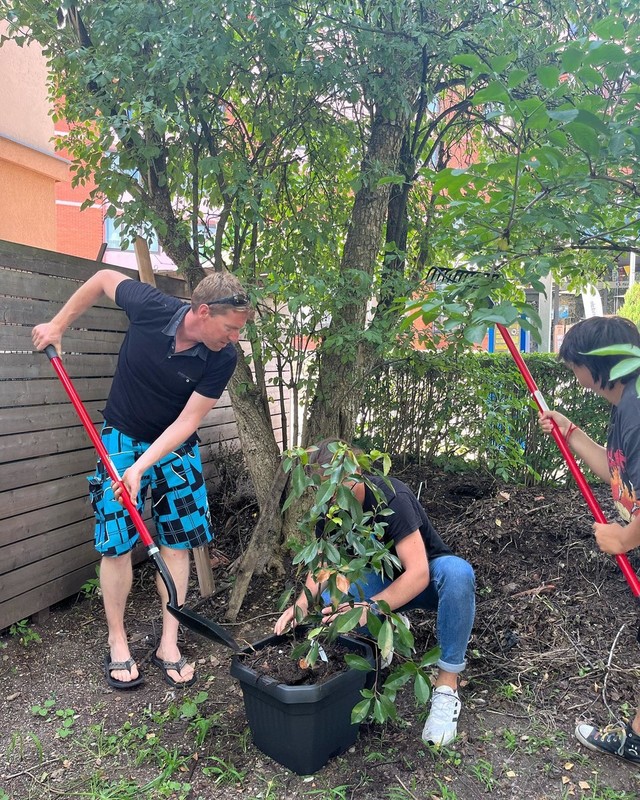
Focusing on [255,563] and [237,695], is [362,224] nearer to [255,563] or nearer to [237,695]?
[255,563]

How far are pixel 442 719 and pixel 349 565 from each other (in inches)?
28.0

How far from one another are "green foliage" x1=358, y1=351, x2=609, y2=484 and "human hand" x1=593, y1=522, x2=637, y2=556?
1891 mm

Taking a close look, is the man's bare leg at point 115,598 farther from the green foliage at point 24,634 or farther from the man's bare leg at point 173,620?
the green foliage at point 24,634

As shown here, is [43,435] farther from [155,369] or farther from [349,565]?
[349,565]

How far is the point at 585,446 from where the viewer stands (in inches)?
102

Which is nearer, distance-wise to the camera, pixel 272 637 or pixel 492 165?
pixel 492 165

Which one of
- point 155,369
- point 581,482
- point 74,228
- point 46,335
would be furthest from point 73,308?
point 74,228

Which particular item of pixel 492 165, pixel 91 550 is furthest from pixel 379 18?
pixel 91 550

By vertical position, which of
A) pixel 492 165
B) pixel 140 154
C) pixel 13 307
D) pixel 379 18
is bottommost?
pixel 13 307

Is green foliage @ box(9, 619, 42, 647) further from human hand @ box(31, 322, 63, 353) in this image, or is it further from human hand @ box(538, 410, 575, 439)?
human hand @ box(538, 410, 575, 439)

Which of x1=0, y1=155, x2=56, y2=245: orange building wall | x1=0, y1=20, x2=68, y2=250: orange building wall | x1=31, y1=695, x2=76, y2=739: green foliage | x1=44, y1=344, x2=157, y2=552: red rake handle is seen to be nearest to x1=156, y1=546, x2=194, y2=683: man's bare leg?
x1=44, y1=344, x2=157, y2=552: red rake handle

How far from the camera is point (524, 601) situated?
3.10 m

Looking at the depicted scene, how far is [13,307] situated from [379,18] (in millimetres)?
2115

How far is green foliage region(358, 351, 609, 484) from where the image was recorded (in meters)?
4.24
